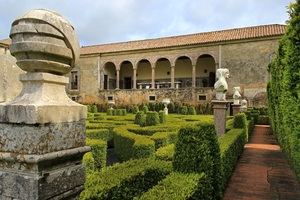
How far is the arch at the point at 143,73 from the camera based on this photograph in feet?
128

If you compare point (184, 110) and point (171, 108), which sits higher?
point (171, 108)

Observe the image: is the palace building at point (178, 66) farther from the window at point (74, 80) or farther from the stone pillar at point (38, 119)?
the stone pillar at point (38, 119)

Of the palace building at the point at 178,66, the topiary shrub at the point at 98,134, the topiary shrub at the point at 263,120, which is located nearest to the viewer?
the topiary shrub at the point at 98,134

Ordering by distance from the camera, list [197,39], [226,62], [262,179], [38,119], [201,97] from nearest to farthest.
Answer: [38,119] < [262,179] < [226,62] < [201,97] < [197,39]

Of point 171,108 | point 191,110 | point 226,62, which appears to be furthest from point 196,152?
point 226,62

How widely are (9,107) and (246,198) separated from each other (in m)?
4.20

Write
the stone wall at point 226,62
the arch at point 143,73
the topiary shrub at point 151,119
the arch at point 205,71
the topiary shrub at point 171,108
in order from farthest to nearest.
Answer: the arch at point 143,73, the arch at point 205,71, the topiary shrub at point 171,108, the stone wall at point 226,62, the topiary shrub at point 151,119

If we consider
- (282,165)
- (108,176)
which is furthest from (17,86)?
(282,165)

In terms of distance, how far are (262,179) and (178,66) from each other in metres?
31.6

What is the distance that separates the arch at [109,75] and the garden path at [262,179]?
31.2m

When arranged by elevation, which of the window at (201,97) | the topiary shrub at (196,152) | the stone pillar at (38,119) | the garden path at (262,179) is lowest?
the garden path at (262,179)

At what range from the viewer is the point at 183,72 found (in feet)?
122

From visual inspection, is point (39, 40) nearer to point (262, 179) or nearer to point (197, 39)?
point (262, 179)

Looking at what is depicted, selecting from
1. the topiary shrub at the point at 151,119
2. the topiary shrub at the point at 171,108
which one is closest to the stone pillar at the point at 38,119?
the topiary shrub at the point at 151,119
